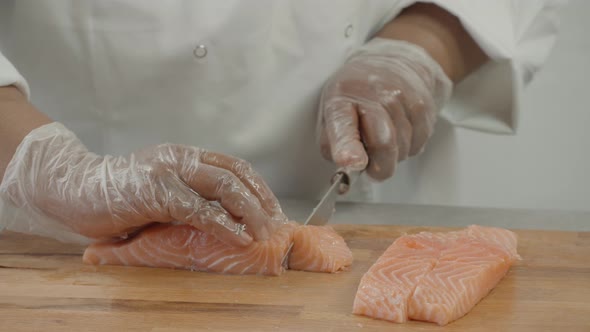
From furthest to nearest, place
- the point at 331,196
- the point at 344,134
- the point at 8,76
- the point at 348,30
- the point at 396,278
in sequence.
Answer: the point at 348,30, the point at 344,134, the point at 331,196, the point at 8,76, the point at 396,278

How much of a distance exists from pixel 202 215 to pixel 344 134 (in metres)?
0.64

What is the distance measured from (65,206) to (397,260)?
785 mm

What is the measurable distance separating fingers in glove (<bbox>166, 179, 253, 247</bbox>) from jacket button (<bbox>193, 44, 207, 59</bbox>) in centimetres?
70

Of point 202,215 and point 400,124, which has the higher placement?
point 202,215

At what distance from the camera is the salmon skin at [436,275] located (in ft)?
5.33

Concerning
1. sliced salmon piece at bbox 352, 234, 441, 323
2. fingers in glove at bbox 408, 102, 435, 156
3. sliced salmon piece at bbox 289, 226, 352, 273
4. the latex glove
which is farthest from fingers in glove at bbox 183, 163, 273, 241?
fingers in glove at bbox 408, 102, 435, 156

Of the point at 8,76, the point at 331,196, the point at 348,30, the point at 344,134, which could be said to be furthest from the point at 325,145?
the point at 8,76

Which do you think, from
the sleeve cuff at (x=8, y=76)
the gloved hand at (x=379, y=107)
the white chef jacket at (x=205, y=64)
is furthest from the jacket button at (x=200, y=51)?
the sleeve cuff at (x=8, y=76)

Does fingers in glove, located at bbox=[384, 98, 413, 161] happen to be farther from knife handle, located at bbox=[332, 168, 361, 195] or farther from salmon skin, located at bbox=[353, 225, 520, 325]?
salmon skin, located at bbox=[353, 225, 520, 325]

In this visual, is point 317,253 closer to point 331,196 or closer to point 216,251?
point 216,251

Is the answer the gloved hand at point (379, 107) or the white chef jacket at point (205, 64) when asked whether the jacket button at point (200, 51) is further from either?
the gloved hand at point (379, 107)

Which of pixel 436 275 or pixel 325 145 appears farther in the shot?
pixel 325 145

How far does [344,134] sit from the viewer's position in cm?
231

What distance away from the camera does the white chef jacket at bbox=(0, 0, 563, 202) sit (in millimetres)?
2393
